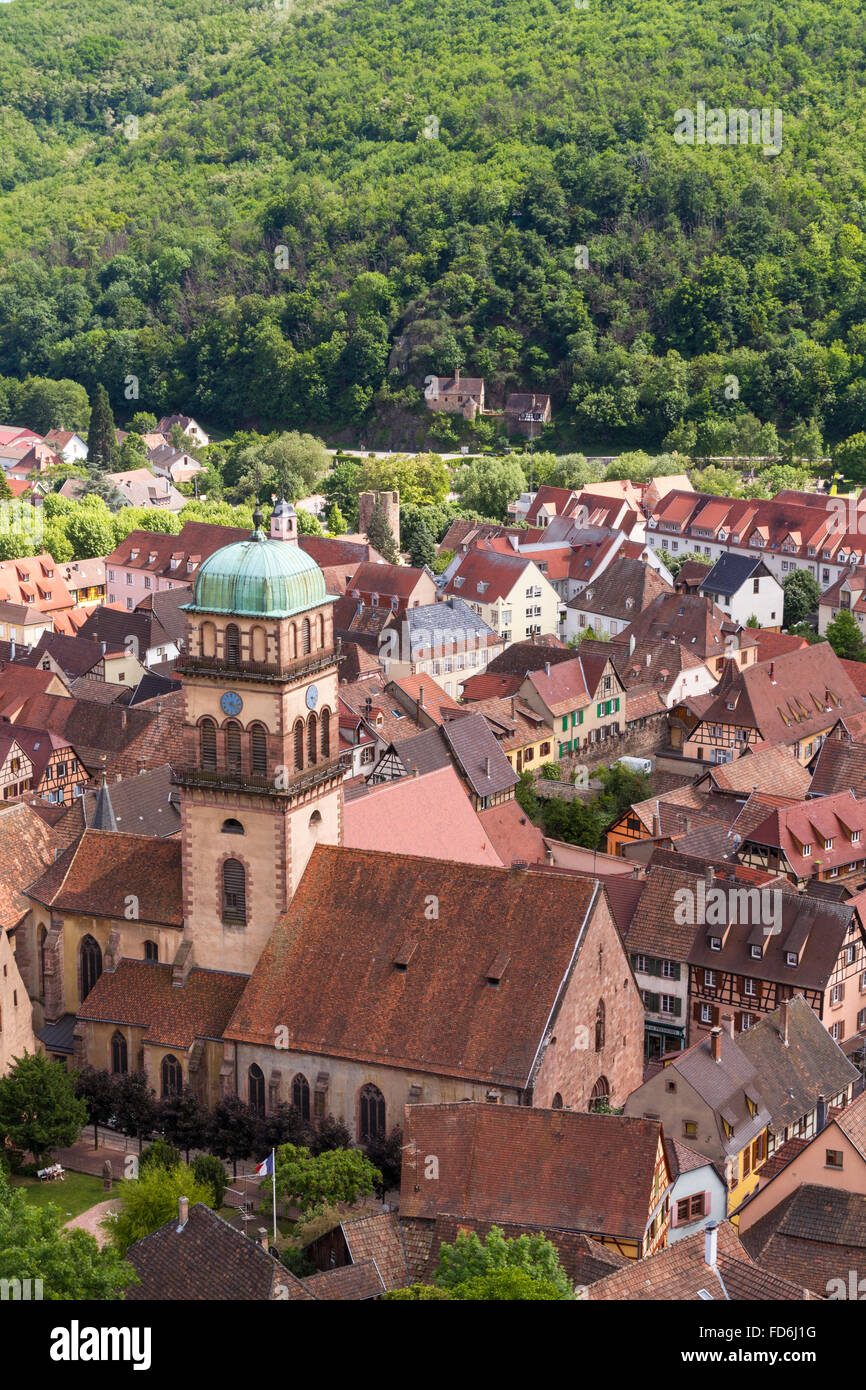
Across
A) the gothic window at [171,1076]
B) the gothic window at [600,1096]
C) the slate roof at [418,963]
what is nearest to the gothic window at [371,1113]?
the slate roof at [418,963]

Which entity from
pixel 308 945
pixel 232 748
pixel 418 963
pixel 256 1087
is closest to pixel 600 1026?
pixel 418 963

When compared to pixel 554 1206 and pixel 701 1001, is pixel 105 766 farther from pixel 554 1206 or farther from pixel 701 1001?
pixel 554 1206

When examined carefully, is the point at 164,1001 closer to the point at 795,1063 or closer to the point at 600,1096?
the point at 600,1096

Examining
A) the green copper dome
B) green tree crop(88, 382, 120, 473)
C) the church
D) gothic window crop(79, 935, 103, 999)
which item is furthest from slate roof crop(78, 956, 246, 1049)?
green tree crop(88, 382, 120, 473)

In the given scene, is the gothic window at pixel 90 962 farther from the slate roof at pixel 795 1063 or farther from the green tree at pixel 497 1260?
the green tree at pixel 497 1260

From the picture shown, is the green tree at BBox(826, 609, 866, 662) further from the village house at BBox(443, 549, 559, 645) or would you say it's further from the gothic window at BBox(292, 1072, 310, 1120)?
the gothic window at BBox(292, 1072, 310, 1120)
